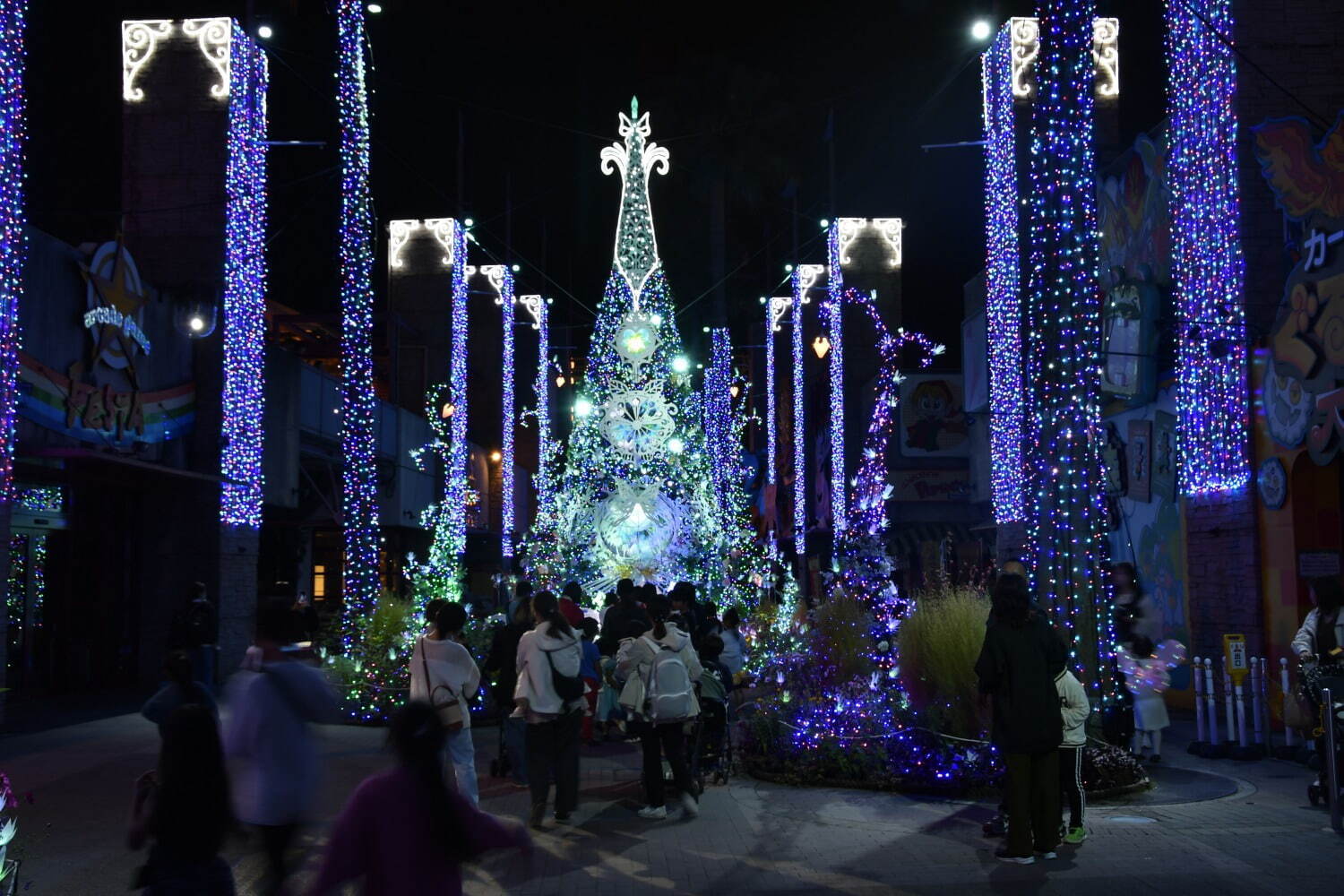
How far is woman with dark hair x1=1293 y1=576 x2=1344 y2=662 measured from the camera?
9.86 meters

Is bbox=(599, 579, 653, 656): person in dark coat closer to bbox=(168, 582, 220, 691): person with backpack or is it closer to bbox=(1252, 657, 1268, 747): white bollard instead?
bbox=(168, 582, 220, 691): person with backpack

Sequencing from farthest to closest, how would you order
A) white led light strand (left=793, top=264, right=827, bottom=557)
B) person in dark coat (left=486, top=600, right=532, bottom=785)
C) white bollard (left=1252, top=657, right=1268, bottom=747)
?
white led light strand (left=793, top=264, right=827, bottom=557), white bollard (left=1252, top=657, right=1268, bottom=747), person in dark coat (left=486, top=600, right=532, bottom=785)

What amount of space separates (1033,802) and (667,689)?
9.75ft

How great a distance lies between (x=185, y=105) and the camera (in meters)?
21.3

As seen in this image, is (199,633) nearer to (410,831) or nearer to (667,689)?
(667,689)

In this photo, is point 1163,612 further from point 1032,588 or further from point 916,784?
point 916,784

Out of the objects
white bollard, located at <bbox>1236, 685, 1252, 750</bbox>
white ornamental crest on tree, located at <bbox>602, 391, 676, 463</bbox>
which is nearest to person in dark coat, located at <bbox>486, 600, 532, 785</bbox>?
white bollard, located at <bbox>1236, 685, 1252, 750</bbox>

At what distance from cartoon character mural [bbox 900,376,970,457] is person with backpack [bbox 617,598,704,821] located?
82.5 feet

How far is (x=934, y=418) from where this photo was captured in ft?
113

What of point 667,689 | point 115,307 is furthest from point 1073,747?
point 115,307

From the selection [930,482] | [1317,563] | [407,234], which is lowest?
[1317,563]

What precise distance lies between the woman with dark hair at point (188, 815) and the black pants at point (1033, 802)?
5232 millimetres

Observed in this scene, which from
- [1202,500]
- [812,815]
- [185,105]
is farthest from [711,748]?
[185,105]

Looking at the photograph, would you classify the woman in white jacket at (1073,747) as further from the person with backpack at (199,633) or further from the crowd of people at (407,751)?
the person with backpack at (199,633)
